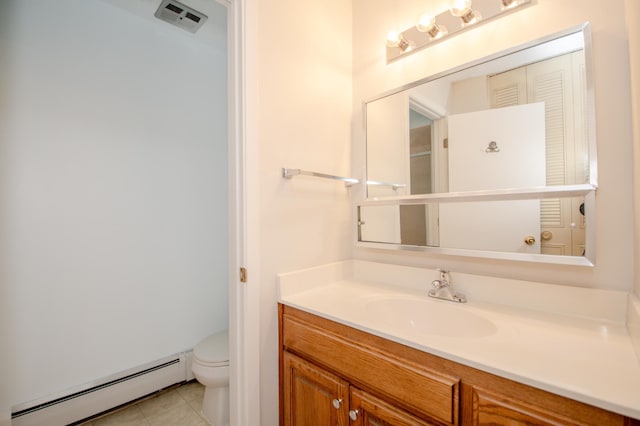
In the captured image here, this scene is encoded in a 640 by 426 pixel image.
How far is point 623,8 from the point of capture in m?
0.86

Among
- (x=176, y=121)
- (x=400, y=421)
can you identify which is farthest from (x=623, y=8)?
(x=176, y=121)

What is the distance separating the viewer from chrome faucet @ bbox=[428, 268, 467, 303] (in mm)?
1107

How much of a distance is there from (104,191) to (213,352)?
119 centimetres

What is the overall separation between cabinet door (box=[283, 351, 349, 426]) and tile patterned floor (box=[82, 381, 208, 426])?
0.83 metres

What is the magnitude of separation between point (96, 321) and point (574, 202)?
7.95 ft

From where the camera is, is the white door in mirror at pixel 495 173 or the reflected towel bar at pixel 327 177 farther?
the reflected towel bar at pixel 327 177

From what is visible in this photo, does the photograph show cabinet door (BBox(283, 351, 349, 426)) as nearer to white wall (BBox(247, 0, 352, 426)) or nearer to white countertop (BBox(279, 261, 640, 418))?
white wall (BBox(247, 0, 352, 426))

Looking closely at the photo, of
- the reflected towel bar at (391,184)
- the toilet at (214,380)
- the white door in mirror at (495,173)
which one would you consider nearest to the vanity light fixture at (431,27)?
the white door in mirror at (495,173)

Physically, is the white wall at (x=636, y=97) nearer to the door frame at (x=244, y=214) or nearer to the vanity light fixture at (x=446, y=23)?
the vanity light fixture at (x=446, y=23)

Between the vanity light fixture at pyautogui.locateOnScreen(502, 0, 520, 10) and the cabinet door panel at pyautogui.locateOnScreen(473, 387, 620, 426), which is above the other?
the vanity light fixture at pyautogui.locateOnScreen(502, 0, 520, 10)

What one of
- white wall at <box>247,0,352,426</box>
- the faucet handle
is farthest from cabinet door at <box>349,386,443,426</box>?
the faucet handle

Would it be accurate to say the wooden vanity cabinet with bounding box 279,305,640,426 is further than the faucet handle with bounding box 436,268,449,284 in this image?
No

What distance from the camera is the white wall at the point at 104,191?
1.40m

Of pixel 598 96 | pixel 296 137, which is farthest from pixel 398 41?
pixel 598 96
